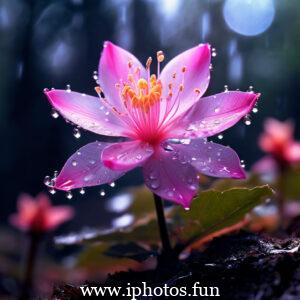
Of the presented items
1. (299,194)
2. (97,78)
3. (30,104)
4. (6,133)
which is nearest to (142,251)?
(97,78)

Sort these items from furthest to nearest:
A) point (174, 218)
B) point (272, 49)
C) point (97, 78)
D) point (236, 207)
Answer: point (272, 49)
point (174, 218)
point (97, 78)
point (236, 207)

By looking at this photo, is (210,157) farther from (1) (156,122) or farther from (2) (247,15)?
(2) (247,15)

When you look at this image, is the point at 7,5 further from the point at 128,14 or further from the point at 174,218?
the point at 174,218

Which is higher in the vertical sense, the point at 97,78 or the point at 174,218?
the point at 97,78

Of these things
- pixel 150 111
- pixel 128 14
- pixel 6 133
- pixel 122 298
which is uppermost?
pixel 128 14

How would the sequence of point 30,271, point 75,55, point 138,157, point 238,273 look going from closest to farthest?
point 238,273 → point 138,157 → point 30,271 → point 75,55

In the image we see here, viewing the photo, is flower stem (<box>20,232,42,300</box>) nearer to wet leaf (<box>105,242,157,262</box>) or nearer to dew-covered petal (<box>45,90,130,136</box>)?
wet leaf (<box>105,242,157,262</box>)

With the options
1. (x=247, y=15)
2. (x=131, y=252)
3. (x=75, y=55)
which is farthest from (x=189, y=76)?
(x=75, y=55)
